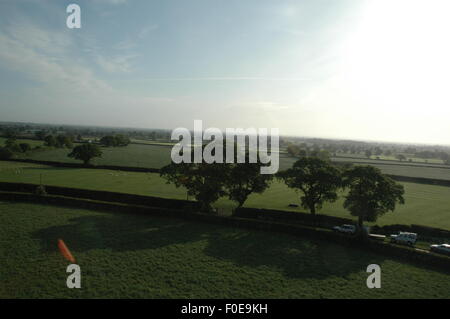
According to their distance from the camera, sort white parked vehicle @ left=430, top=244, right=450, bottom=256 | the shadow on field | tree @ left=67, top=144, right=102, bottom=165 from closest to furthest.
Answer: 1. the shadow on field
2. white parked vehicle @ left=430, top=244, right=450, bottom=256
3. tree @ left=67, top=144, right=102, bottom=165

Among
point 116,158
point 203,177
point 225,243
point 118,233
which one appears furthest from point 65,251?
point 116,158

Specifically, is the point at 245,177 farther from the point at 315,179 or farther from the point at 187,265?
the point at 187,265

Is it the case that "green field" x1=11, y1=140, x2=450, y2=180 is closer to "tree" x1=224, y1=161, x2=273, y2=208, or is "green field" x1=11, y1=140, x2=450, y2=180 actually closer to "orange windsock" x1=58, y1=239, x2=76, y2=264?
"tree" x1=224, y1=161, x2=273, y2=208

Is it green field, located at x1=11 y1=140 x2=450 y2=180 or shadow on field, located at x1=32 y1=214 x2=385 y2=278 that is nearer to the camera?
shadow on field, located at x1=32 y1=214 x2=385 y2=278

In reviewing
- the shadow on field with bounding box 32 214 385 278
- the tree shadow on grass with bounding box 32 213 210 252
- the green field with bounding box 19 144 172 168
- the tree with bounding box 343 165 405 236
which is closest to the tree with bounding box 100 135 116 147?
the green field with bounding box 19 144 172 168

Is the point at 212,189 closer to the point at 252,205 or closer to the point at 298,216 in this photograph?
the point at 252,205

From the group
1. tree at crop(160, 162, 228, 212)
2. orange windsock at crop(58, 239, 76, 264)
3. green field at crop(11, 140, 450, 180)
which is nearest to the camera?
orange windsock at crop(58, 239, 76, 264)
